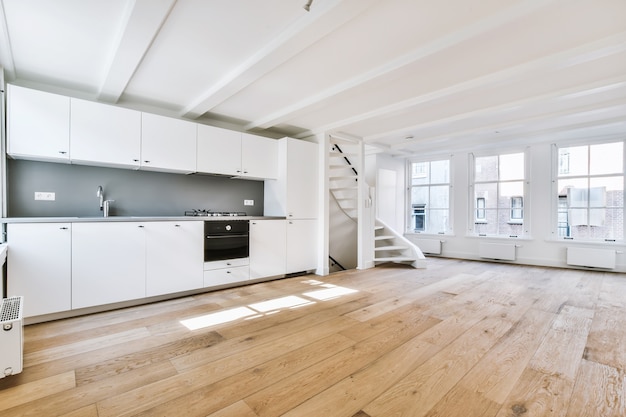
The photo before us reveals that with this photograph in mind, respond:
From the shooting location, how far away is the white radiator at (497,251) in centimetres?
602

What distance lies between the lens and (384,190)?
282 inches

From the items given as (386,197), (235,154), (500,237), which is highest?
(235,154)

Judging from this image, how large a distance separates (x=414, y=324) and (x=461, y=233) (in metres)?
4.88

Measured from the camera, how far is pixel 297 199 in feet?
15.4

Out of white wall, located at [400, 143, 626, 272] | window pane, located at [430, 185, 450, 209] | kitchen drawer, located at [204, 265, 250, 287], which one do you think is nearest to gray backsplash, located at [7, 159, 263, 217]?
kitchen drawer, located at [204, 265, 250, 287]

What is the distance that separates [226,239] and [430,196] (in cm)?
556

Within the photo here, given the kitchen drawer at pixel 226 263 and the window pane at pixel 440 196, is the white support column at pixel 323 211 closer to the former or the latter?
the kitchen drawer at pixel 226 263

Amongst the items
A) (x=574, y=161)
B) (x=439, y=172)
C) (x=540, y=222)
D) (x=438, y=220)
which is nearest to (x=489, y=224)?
(x=540, y=222)

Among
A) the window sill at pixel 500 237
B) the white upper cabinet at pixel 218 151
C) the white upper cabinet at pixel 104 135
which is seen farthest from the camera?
A: the window sill at pixel 500 237

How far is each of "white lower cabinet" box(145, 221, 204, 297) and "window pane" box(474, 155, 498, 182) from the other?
618 centimetres

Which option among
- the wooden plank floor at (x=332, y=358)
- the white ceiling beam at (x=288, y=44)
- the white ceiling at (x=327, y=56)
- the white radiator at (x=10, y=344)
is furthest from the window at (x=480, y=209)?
the white radiator at (x=10, y=344)

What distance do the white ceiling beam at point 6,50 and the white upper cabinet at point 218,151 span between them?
1.78m

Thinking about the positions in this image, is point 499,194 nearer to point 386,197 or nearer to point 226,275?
point 386,197

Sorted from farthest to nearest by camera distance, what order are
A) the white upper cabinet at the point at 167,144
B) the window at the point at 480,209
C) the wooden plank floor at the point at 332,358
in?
1. the window at the point at 480,209
2. the white upper cabinet at the point at 167,144
3. the wooden plank floor at the point at 332,358
